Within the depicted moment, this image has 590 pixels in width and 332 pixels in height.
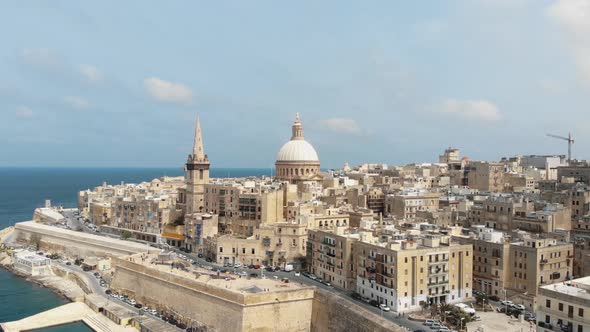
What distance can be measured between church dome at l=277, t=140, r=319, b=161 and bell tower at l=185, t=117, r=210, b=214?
1324 cm

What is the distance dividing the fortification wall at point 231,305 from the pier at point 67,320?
169 inches

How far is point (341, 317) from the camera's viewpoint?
39094 mm

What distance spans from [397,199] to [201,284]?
27801 millimetres

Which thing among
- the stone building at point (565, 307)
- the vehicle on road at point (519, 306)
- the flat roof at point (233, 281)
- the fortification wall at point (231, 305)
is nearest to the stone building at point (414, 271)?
the vehicle on road at point (519, 306)

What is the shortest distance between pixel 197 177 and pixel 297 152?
16156 mm

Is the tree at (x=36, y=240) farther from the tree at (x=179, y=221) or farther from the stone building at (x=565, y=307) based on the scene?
the stone building at (x=565, y=307)

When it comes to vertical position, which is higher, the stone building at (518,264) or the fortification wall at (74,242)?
the stone building at (518,264)

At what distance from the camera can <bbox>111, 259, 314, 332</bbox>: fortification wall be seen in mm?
39875

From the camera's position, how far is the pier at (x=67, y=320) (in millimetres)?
43625

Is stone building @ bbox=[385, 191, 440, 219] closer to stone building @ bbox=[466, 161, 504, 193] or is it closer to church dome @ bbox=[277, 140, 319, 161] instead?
church dome @ bbox=[277, 140, 319, 161]

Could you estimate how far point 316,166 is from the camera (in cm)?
7875

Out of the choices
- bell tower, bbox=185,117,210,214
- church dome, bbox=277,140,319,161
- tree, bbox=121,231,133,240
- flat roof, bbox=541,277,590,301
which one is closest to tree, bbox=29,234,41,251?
tree, bbox=121,231,133,240

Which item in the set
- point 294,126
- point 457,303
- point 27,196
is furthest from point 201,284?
point 27,196

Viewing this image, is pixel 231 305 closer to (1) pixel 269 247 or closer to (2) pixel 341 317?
(2) pixel 341 317
